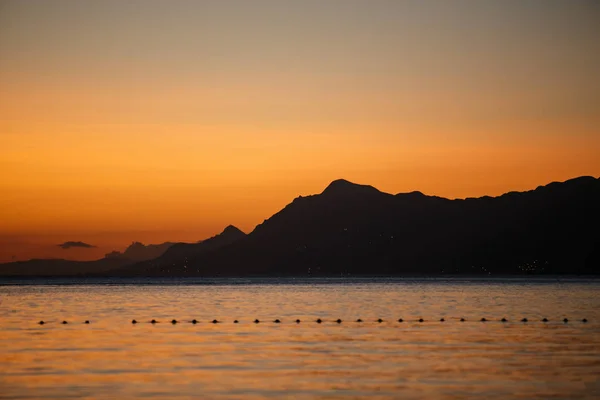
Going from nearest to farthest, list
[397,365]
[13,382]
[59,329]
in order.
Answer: [13,382] < [397,365] < [59,329]

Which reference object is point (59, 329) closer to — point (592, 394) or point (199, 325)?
point (199, 325)

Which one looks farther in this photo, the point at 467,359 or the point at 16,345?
the point at 16,345

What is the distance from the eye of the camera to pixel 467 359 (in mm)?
50656

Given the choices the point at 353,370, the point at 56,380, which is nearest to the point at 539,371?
the point at 353,370

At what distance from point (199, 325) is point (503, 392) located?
45.7 meters

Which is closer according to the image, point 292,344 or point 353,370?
point 353,370

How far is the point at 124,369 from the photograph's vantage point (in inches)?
1852

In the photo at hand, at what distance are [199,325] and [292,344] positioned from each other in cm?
2164

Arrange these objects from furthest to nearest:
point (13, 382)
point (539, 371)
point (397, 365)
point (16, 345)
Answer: point (16, 345)
point (397, 365)
point (539, 371)
point (13, 382)

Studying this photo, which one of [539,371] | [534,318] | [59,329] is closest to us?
[539,371]

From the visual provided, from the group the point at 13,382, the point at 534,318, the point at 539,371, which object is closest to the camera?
the point at 13,382

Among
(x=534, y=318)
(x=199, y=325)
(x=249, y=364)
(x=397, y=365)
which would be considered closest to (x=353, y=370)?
(x=397, y=365)

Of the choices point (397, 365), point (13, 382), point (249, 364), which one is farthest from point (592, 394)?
point (13, 382)

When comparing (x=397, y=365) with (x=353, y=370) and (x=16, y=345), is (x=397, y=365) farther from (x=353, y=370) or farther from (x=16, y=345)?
(x=16, y=345)
